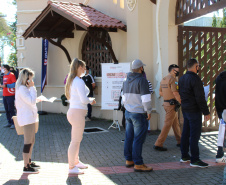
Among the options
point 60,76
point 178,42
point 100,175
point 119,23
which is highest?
point 119,23

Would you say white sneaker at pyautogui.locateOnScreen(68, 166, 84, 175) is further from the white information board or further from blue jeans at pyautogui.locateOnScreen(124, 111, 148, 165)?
the white information board

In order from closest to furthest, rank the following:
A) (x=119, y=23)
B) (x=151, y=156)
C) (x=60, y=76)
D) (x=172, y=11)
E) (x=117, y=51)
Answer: (x=151, y=156)
(x=172, y=11)
(x=119, y=23)
(x=117, y=51)
(x=60, y=76)

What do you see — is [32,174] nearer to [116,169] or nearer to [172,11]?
[116,169]

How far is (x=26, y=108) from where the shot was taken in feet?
16.9

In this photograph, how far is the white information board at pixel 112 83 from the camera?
359 inches

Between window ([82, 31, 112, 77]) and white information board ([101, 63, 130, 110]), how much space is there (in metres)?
1.52

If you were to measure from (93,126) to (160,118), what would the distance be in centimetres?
235

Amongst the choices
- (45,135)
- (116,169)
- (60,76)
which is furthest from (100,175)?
(60,76)

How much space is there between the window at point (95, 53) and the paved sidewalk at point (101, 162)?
314 centimetres

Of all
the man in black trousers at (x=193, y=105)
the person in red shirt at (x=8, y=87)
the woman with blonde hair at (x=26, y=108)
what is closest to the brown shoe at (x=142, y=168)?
the man in black trousers at (x=193, y=105)

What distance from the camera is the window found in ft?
36.0

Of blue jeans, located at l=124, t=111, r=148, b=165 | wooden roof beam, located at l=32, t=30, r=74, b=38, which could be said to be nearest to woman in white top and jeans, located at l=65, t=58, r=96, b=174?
blue jeans, located at l=124, t=111, r=148, b=165

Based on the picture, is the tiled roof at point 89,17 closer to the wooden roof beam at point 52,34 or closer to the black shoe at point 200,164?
the wooden roof beam at point 52,34

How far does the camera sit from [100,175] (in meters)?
5.12
